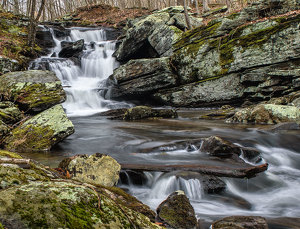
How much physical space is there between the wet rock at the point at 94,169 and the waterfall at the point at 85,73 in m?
10.1

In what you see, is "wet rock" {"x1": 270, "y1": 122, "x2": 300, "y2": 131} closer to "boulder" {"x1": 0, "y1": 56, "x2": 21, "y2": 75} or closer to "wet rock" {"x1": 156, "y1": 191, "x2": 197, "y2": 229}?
"wet rock" {"x1": 156, "y1": 191, "x2": 197, "y2": 229}

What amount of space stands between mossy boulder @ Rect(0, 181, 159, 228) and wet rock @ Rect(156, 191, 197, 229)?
879mm

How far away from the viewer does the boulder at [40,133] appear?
5676mm

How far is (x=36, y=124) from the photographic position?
6.11 meters

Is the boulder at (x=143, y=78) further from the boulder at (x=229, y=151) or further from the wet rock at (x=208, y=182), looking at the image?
the wet rock at (x=208, y=182)

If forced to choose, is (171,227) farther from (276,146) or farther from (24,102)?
(24,102)

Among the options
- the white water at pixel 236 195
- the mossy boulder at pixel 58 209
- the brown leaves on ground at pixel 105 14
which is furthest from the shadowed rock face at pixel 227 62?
the brown leaves on ground at pixel 105 14

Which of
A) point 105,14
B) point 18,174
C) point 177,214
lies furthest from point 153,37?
point 105,14

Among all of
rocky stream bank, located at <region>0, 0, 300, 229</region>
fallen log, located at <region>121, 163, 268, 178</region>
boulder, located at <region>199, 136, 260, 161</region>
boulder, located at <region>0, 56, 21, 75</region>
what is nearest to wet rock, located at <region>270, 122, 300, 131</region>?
rocky stream bank, located at <region>0, 0, 300, 229</region>

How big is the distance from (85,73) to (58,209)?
1855cm

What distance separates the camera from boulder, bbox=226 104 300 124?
26.7 feet

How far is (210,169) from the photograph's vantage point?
4164 millimetres

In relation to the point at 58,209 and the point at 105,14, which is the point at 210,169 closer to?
the point at 58,209

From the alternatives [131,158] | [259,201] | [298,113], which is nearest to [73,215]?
[259,201]
